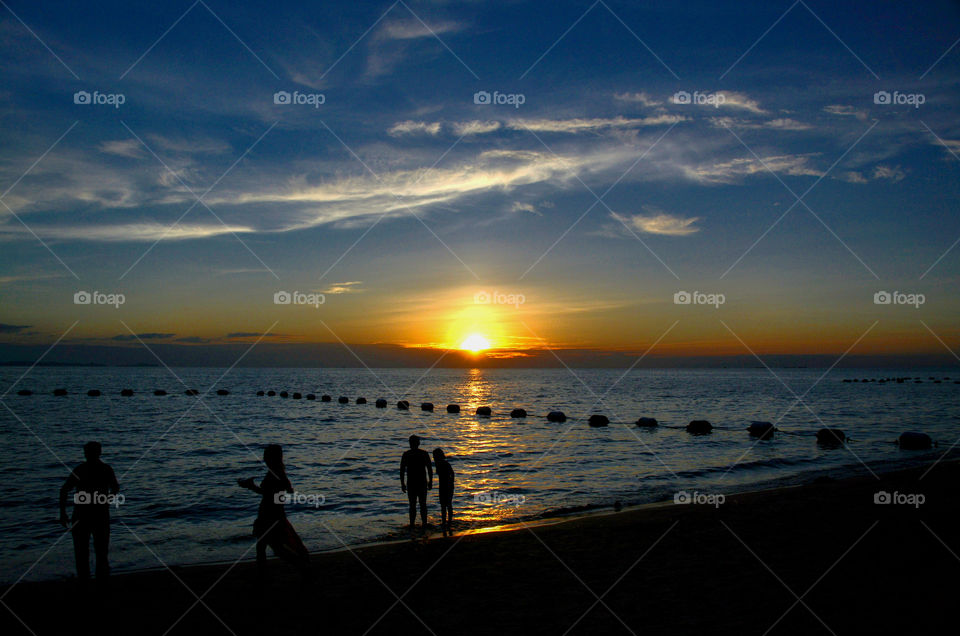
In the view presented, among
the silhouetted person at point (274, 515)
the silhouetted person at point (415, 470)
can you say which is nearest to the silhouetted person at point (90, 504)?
the silhouetted person at point (274, 515)

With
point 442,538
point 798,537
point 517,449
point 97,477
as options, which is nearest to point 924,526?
point 798,537

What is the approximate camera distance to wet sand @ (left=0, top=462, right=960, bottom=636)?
8.75 meters

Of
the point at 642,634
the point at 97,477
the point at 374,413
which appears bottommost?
the point at 642,634

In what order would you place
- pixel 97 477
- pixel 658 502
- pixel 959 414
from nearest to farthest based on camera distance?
pixel 97 477
pixel 658 502
pixel 959 414

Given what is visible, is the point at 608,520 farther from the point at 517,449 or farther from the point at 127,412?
the point at 127,412

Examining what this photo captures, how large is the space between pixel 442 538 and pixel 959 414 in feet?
240

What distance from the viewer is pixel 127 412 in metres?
68.0

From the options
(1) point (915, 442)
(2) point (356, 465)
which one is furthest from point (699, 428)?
(2) point (356, 465)

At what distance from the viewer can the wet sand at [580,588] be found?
8.75 metres

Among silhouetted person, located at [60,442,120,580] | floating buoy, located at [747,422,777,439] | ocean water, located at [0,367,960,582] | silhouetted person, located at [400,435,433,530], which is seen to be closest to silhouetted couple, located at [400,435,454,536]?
silhouetted person, located at [400,435,433,530]

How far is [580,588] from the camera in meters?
10.5

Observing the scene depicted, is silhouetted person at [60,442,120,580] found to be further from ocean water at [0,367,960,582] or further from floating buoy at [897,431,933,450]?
floating buoy at [897,431,933,450]

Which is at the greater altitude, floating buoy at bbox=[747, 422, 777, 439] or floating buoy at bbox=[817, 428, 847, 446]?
floating buoy at bbox=[747, 422, 777, 439]

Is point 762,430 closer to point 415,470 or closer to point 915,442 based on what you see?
point 915,442
